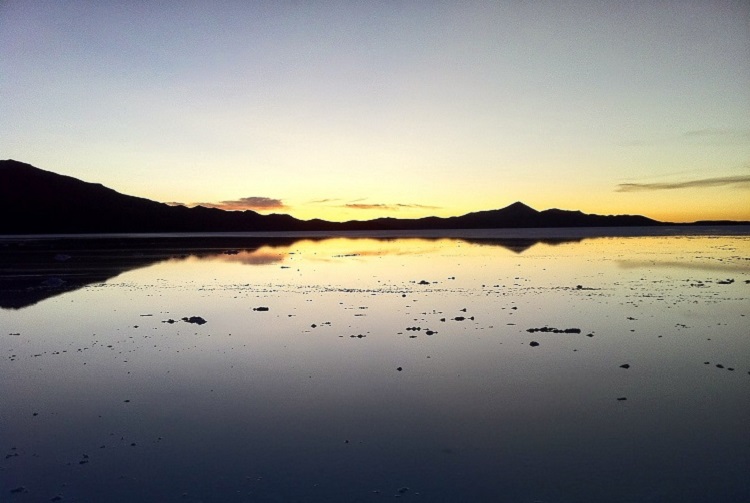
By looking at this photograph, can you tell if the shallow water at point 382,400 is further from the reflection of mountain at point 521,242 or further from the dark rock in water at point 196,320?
the reflection of mountain at point 521,242

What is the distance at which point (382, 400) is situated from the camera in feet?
26.1

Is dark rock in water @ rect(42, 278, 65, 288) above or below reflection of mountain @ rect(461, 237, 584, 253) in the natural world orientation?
below

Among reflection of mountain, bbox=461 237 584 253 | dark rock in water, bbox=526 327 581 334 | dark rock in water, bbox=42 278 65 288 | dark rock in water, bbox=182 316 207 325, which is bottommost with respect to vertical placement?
dark rock in water, bbox=42 278 65 288

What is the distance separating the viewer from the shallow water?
5.56m

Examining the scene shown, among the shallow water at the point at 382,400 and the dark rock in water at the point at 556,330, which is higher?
the dark rock in water at the point at 556,330

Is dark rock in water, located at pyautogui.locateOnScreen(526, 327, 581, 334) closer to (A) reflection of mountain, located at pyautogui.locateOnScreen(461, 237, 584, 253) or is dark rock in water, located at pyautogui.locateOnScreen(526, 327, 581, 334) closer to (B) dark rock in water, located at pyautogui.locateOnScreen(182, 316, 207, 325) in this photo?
(B) dark rock in water, located at pyautogui.locateOnScreen(182, 316, 207, 325)

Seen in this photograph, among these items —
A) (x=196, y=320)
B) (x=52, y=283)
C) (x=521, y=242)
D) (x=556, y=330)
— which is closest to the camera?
(x=556, y=330)

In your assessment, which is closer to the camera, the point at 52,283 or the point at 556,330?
the point at 556,330

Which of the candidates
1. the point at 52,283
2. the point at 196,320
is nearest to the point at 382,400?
the point at 196,320

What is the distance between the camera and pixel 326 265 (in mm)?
32375

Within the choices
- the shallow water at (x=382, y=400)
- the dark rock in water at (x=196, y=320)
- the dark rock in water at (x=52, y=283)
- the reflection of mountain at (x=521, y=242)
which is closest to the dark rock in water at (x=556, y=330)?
the shallow water at (x=382, y=400)

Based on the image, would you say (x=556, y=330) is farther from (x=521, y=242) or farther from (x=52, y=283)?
(x=521, y=242)

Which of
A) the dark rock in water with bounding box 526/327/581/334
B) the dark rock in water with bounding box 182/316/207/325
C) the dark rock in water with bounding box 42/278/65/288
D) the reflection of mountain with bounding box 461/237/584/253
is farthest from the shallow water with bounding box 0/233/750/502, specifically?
the reflection of mountain with bounding box 461/237/584/253

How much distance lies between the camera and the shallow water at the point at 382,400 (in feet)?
18.2
